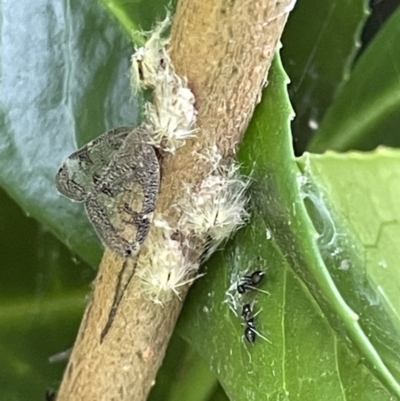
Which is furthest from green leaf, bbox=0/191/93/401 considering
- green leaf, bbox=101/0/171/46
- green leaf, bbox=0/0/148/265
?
green leaf, bbox=101/0/171/46

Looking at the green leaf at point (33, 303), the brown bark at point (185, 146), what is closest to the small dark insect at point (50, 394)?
the green leaf at point (33, 303)

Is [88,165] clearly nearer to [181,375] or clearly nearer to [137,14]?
[137,14]

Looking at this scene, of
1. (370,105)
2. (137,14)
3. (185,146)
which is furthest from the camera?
(370,105)

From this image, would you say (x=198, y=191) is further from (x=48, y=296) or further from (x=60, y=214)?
(x=48, y=296)

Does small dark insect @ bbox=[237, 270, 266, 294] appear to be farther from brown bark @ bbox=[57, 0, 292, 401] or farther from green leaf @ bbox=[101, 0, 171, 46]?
green leaf @ bbox=[101, 0, 171, 46]

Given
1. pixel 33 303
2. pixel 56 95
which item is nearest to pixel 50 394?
pixel 33 303

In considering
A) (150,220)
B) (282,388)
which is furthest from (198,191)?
(282,388)
